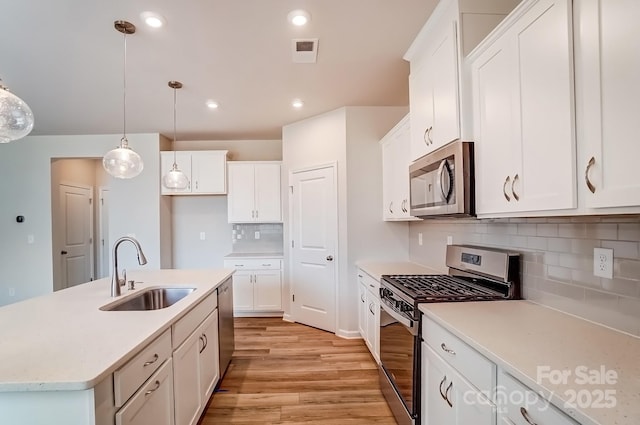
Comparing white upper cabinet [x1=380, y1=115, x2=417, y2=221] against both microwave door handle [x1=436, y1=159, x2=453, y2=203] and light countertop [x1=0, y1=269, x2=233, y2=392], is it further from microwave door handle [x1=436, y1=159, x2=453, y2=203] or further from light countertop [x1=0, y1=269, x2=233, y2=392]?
light countertop [x1=0, y1=269, x2=233, y2=392]

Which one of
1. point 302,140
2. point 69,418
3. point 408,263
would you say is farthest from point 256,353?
point 302,140

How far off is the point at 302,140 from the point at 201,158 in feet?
5.33

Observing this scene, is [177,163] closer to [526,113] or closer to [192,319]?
[192,319]

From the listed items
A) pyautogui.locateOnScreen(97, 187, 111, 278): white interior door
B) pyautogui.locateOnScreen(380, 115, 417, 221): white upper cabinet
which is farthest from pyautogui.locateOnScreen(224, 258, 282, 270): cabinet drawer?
pyautogui.locateOnScreen(97, 187, 111, 278): white interior door

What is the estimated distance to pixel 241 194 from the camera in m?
4.59

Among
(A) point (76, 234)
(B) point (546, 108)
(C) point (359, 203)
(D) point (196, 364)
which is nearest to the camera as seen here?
(B) point (546, 108)

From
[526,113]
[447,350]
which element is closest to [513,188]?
[526,113]

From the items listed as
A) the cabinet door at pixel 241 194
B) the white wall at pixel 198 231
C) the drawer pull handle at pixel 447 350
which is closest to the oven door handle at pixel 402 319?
the drawer pull handle at pixel 447 350

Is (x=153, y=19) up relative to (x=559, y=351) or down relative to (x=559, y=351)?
up

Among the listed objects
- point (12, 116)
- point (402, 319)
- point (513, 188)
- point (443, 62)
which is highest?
point (443, 62)

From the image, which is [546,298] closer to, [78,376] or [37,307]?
[78,376]

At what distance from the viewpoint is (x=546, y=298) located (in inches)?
62.5

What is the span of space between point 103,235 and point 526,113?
6.92 m

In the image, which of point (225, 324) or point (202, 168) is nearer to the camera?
point (225, 324)
